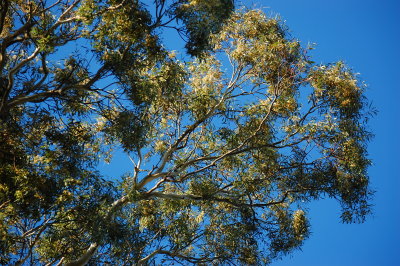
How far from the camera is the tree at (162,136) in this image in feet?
26.7

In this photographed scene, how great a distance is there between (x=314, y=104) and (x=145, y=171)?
3.23 meters

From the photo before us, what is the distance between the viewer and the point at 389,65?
39.2 m

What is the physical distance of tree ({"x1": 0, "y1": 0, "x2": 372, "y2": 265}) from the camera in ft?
26.7

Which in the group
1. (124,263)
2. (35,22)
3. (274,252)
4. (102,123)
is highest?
(102,123)

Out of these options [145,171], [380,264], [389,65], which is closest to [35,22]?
[145,171]

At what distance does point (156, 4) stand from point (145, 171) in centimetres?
322

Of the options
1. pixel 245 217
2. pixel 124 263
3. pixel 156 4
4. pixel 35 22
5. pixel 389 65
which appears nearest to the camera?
pixel 35 22

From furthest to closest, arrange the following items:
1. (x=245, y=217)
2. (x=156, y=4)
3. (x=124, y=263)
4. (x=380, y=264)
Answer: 1. (x=380, y=264)
2. (x=245, y=217)
3. (x=124, y=263)
4. (x=156, y=4)

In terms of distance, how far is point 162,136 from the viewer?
36.0 feet

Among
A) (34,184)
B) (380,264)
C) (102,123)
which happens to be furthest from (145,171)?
(380,264)

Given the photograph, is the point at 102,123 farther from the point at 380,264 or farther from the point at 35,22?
the point at 380,264

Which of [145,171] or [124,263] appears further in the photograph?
[145,171]

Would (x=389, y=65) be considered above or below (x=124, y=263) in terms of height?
above

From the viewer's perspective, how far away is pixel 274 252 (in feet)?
33.9
